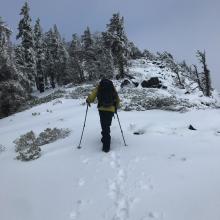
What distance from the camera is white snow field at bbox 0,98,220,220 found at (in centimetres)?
634

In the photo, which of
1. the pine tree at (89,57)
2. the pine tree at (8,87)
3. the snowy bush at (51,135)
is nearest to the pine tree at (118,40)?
the pine tree at (89,57)

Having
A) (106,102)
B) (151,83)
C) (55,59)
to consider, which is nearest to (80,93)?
(151,83)

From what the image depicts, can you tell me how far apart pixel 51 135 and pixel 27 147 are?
1359mm

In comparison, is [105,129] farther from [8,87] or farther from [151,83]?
[151,83]

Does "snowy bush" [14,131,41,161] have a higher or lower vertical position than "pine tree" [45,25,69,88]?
lower

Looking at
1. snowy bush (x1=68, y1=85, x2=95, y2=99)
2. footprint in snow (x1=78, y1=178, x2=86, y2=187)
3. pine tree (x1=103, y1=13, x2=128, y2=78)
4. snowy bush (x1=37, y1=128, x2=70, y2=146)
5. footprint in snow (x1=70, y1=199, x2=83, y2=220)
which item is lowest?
snowy bush (x1=68, y1=85, x2=95, y2=99)

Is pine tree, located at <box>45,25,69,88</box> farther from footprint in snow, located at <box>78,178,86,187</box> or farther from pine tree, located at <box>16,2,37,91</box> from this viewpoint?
footprint in snow, located at <box>78,178,86,187</box>

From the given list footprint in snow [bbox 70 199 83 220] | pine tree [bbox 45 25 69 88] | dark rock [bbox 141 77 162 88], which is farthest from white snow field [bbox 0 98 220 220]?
pine tree [bbox 45 25 69 88]

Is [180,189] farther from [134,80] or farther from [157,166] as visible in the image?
[134,80]

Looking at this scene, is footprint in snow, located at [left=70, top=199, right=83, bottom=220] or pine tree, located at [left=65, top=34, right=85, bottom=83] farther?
pine tree, located at [left=65, top=34, right=85, bottom=83]

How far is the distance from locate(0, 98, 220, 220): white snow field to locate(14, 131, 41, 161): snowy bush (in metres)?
0.23

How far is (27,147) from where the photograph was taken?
11.5m

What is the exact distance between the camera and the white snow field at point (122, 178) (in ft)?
20.8

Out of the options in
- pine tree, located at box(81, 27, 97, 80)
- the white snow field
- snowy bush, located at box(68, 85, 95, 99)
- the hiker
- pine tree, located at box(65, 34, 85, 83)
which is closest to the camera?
the white snow field
